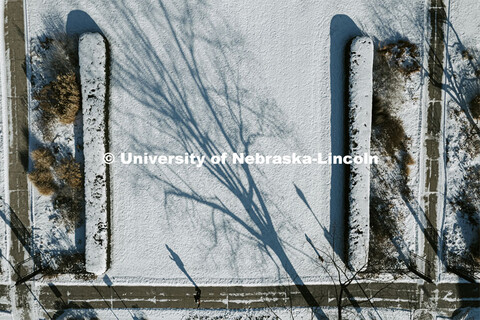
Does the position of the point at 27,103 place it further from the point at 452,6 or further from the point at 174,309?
the point at 452,6

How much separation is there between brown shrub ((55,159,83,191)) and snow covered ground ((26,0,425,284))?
0.95m

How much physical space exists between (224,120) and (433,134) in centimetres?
565

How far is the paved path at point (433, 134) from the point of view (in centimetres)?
797

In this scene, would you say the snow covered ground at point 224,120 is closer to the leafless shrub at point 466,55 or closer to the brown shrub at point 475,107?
the leafless shrub at point 466,55

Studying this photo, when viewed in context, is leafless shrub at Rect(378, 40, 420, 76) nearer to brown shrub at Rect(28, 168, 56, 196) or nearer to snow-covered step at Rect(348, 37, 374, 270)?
snow-covered step at Rect(348, 37, 374, 270)

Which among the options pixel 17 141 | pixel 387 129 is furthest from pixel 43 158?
pixel 387 129

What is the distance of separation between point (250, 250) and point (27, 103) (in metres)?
7.20

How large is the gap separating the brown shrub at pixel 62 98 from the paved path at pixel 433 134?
30.7ft

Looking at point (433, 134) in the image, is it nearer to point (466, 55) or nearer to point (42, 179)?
point (466, 55)

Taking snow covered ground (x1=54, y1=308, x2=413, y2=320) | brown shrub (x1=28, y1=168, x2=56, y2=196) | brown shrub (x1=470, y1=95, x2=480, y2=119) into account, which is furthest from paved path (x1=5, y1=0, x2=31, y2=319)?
brown shrub (x1=470, y1=95, x2=480, y2=119)

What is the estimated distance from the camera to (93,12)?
311 inches

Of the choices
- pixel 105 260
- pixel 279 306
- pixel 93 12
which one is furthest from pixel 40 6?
pixel 279 306

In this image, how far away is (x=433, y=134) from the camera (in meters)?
8.05

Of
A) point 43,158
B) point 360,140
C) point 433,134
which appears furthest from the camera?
point 433,134
